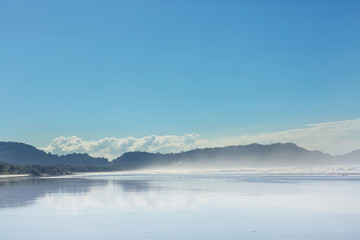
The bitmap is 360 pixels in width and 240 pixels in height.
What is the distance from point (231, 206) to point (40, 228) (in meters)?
11.2

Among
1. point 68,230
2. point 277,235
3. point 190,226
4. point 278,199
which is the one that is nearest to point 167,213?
point 190,226

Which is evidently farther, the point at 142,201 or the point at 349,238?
the point at 142,201

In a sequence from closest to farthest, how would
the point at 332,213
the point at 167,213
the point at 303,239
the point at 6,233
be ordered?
the point at 303,239 → the point at 6,233 → the point at 332,213 → the point at 167,213

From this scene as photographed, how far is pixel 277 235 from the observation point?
1359 centimetres

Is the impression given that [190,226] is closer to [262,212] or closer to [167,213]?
[167,213]

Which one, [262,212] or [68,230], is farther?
[262,212]

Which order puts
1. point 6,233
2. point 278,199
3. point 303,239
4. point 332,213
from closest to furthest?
point 303,239, point 6,233, point 332,213, point 278,199

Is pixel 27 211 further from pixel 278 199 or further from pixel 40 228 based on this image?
pixel 278 199

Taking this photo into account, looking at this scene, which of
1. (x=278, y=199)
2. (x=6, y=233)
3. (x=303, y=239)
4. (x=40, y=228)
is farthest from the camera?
(x=278, y=199)

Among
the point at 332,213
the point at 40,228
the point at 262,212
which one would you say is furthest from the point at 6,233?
the point at 332,213

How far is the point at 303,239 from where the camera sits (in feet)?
42.1

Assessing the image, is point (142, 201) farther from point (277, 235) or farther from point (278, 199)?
point (277, 235)

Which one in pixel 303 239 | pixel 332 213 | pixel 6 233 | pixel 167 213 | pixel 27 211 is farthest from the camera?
pixel 27 211

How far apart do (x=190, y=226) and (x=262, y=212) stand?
530 cm
